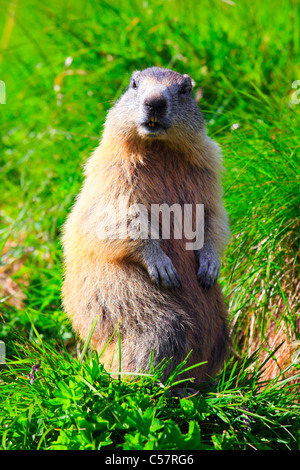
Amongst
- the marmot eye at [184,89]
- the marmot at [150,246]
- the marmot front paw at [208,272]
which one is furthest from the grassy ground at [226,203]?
the marmot eye at [184,89]

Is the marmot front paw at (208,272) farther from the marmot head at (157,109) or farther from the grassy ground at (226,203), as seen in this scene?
the marmot head at (157,109)

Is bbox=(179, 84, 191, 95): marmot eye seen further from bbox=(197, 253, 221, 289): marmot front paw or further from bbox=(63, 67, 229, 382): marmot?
bbox=(197, 253, 221, 289): marmot front paw

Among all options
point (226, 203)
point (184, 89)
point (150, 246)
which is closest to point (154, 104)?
point (184, 89)

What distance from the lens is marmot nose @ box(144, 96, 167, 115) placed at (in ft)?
10.8

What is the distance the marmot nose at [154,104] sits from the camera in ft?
10.8

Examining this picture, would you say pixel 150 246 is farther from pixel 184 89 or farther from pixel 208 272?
pixel 184 89

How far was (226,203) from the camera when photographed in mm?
4508

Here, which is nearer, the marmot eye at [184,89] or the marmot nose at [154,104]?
the marmot nose at [154,104]

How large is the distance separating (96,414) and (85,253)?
106 centimetres

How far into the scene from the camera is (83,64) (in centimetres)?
599

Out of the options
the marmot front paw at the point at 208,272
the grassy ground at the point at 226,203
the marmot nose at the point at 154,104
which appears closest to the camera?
the grassy ground at the point at 226,203

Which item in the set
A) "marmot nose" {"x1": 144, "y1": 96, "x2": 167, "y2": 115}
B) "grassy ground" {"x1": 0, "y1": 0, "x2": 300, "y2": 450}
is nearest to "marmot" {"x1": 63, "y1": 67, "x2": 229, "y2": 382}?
"marmot nose" {"x1": 144, "y1": 96, "x2": 167, "y2": 115}
